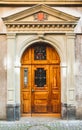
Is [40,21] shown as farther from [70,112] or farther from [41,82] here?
[70,112]

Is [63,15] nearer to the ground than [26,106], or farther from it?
farther from it

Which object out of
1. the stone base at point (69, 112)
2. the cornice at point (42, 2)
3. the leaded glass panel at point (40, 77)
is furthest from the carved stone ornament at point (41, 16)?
the stone base at point (69, 112)

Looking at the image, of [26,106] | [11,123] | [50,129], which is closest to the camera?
[50,129]

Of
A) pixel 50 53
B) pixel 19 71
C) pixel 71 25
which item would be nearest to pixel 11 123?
pixel 19 71

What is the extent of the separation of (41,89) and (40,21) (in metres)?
2.73

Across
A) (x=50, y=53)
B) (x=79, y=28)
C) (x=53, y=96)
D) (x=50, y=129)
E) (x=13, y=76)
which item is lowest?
(x=50, y=129)

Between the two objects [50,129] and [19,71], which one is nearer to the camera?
[50,129]

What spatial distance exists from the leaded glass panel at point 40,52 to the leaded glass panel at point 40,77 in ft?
1.59

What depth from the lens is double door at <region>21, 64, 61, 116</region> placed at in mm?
12844

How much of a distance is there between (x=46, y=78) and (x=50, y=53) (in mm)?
1017

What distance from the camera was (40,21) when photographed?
12.2 metres

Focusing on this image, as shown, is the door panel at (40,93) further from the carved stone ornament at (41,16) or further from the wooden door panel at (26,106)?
the carved stone ornament at (41,16)

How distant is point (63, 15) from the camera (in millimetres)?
12234

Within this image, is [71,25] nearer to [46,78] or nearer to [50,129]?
[46,78]
